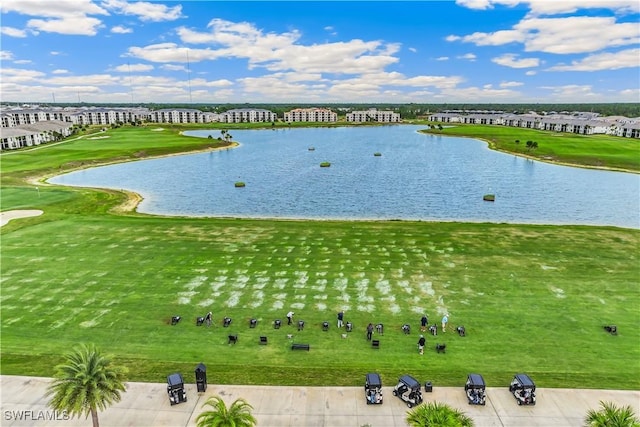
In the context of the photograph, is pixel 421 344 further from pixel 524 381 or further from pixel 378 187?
pixel 378 187

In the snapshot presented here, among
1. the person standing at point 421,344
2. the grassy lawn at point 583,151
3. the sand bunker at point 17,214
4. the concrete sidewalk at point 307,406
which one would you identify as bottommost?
the concrete sidewalk at point 307,406

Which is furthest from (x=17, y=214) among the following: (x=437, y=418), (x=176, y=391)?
(x=437, y=418)

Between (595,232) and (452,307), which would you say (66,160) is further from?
(595,232)

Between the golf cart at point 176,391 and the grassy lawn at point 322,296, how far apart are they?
2454 millimetres

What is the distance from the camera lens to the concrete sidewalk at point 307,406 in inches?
837

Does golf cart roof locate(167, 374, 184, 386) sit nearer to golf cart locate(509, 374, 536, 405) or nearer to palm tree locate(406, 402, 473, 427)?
palm tree locate(406, 402, 473, 427)

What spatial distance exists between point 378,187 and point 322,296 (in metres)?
60.5

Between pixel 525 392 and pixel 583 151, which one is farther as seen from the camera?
pixel 583 151

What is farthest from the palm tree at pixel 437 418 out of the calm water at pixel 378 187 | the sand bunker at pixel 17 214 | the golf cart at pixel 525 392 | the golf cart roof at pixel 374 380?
the sand bunker at pixel 17 214

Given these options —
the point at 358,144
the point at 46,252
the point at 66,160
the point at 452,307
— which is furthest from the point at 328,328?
the point at 358,144

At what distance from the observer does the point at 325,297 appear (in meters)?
35.5

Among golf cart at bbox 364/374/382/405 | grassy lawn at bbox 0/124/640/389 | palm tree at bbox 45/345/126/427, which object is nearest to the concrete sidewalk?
golf cart at bbox 364/374/382/405

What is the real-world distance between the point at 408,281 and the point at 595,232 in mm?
32441

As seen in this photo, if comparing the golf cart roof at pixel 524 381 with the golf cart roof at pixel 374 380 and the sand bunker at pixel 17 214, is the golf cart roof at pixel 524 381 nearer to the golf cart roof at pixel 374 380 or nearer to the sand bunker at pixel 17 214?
the golf cart roof at pixel 374 380
